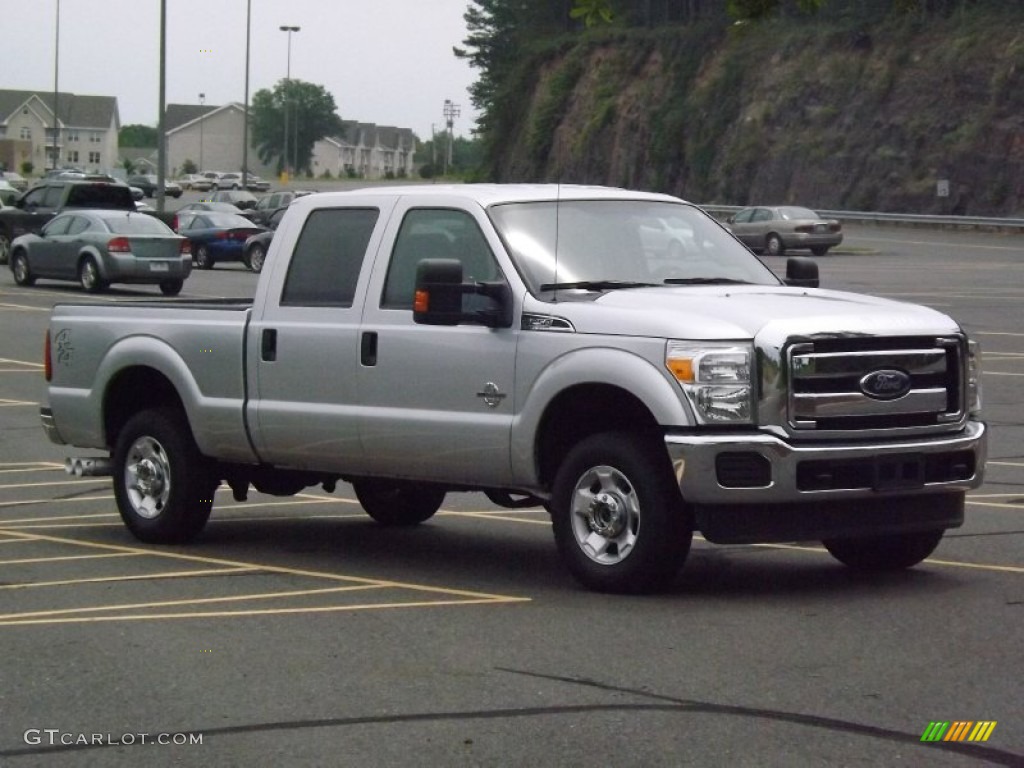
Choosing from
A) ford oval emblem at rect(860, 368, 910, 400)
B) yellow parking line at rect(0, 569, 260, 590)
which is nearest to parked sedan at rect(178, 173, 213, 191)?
yellow parking line at rect(0, 569, 260, 590)

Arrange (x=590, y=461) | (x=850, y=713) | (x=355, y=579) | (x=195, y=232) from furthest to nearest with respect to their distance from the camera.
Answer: (x=195, y=232) → (x=355, y=579) → (x=590, y=461) → (x=850, y=713)

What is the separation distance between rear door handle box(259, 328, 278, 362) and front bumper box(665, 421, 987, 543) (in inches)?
105

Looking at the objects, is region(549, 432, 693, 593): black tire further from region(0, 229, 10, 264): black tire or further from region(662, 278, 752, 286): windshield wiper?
region(0, 229, 10, 264): black tire

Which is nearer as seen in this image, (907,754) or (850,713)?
(907,754)

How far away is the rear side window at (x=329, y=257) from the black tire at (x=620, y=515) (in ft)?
5.92

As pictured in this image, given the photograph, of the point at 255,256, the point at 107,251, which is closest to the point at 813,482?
the point at 107,251

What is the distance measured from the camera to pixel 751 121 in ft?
258

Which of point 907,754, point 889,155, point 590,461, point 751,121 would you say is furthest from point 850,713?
point 751,121

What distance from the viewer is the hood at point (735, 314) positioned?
8.31m

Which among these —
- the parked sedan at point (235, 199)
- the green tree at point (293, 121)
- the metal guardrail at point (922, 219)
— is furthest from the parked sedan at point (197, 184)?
the metal guardrail at point (922, 219)

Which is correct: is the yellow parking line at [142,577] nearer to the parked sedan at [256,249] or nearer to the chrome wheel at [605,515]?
the chrome wheel at [605,515]

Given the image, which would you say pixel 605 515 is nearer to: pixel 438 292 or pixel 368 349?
pixel 438 292

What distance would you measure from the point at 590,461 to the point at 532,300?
0.86 metres

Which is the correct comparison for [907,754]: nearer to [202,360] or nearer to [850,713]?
[850,713]
